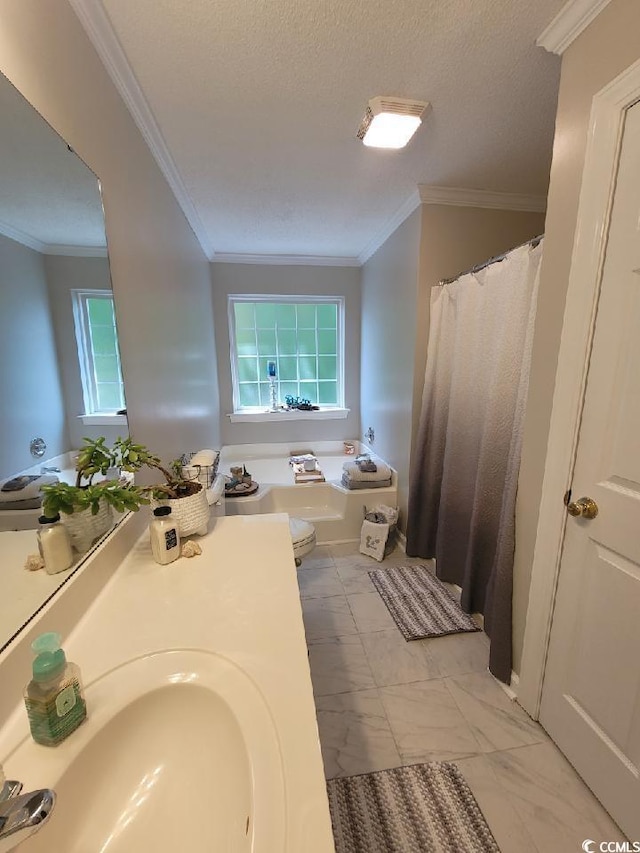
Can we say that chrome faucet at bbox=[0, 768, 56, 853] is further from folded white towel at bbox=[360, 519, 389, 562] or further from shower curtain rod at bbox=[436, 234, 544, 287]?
folded white towel at bbox=[360, 519, 389, 562]

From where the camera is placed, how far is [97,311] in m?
0.98

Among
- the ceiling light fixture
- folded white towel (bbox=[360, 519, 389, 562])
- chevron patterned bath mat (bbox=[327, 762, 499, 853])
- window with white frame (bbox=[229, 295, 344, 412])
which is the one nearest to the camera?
chevron patterned bath mat (bbox=[327, 762, 499, 853])

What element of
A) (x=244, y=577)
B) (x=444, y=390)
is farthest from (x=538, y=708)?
(x=444, y=390)

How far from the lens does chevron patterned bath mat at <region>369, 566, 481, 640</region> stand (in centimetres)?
182

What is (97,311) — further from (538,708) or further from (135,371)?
(538,708)

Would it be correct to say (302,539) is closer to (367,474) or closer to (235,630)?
(367,474)

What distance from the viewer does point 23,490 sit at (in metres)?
0.72

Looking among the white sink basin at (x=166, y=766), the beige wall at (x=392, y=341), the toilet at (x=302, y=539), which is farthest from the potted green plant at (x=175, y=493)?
the beige wall at (x=392, y=341)

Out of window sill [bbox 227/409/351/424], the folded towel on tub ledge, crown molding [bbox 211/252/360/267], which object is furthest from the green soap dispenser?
crown molding [bbox 211/252/360/267]

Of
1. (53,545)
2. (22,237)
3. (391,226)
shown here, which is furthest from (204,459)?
(391,226)

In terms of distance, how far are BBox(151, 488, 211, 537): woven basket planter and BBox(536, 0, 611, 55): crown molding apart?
1.81m

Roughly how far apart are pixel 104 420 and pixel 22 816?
2.72ft

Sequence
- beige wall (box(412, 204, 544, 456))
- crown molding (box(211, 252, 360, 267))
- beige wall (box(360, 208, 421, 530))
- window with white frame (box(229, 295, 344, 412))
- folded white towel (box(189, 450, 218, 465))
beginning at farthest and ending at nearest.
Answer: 1. window with white frame (box(229, 295, 344, 412))
2. crown molding (box(211, 252, 360, 267))
3. beige wall (box(360, 208, 421, 530))
4. beige wall (box(412, 204, 544, 456))
5. folded white towel (box(189, 450, 218, 465))

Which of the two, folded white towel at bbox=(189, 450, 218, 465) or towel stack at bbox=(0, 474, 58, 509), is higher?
towel stack at bbox=(0, 474, 58, 509)
